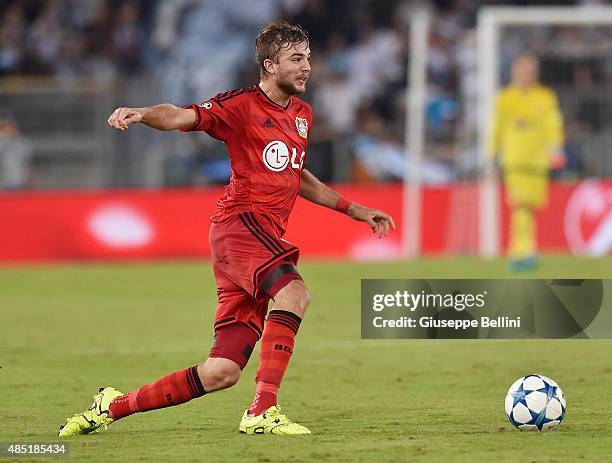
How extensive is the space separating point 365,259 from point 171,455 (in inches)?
553

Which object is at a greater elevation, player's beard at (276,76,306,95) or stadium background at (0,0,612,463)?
stadium background at (0,0,612,463)

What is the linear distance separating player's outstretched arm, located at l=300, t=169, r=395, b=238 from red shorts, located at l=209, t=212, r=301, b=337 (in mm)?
514

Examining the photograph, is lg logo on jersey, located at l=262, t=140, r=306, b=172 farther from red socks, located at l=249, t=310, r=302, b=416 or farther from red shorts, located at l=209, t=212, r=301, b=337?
red socks, located at l=249, t=310, r=302, b=416

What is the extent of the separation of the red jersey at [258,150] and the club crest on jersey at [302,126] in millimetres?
14

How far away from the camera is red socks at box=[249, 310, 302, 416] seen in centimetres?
650

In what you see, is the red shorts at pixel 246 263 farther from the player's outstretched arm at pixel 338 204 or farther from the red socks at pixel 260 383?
the player's outstretched arm at pixel 338 204

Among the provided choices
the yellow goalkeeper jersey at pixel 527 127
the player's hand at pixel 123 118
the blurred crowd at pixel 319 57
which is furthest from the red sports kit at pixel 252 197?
the blurred crowd at pixel 319 57

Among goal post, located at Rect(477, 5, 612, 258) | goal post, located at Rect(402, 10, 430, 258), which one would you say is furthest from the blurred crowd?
goal post, located at Rect(477, 5, 612, 258)

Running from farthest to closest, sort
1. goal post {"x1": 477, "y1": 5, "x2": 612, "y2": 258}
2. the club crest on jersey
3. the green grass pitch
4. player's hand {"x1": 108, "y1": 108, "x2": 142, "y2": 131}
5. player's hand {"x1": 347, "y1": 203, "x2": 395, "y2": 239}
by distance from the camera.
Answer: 1. goal post {"x1": 477, "y1": 5, "x2": 612, "y2": 258}
2. player's hand {"x1": 347, "y1": 203, "x2": 395, "y2": 239}
3. the club crest on jersey
4. the green grass pitch
5. player's hand {"x1": 108, "y1": 108, "x2": 142, "y2": 131}

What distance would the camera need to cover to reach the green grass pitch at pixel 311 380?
6203 millimetres

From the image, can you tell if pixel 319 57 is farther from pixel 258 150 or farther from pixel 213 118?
pixel 213 118

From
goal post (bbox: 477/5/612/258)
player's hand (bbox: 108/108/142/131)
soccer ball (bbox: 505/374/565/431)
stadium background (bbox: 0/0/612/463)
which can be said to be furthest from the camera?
goal post (bbox: 477/5/612/258)

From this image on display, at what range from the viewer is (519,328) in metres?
6.82

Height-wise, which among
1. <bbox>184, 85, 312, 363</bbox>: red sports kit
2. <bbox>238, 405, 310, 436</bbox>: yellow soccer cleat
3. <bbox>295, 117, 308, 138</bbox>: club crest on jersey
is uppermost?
<bbox>295, 117, 308, 138</bbox>: club crest on jersey
